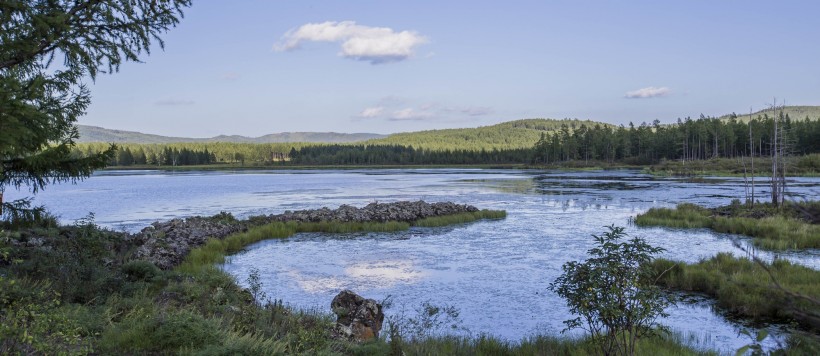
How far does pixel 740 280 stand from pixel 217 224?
83.6 feet

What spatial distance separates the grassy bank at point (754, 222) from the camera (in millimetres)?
23605

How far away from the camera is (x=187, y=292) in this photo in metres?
12.9

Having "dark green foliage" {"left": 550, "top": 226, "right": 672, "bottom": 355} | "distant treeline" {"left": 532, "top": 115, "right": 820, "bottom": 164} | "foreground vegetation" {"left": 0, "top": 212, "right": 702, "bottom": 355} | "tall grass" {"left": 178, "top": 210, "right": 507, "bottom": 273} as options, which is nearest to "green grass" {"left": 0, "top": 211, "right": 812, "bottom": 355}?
"foreground vegetation" {"left": 0, "top": 212, "right": 702, "bottom": 355}

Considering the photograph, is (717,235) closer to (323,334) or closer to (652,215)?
(652,215)

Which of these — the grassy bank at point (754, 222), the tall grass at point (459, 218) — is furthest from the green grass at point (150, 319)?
the tall grass at point (459, 218)

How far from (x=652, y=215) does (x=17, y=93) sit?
3504 cm

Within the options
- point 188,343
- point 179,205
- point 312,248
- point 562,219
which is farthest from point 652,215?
point 179,205

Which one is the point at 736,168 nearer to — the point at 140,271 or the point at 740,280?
the point at 740,280

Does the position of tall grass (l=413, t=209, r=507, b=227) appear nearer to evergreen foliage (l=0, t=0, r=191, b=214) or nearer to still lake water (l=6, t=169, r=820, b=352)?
still lake water (l=6, t=169, r=820, b=352)

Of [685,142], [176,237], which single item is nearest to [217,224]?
[176,237]

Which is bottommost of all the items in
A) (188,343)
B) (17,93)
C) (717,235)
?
(717,235)

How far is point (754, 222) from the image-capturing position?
2870 cm

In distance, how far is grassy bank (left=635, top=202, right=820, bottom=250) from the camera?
77.4ft

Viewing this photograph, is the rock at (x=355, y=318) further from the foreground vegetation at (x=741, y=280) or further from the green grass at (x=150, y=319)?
the foreground vegetation at (x=741, y=280)
